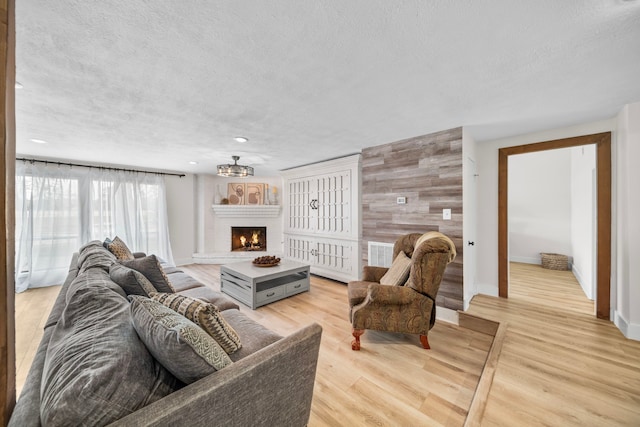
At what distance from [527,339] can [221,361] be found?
2745 millimetres

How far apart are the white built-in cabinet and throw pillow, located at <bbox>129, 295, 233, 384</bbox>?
3.18 m

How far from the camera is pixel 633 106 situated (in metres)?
2.16

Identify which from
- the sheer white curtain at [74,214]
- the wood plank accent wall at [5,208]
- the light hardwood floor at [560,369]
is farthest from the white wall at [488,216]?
the sheer white curtain at [74,214]

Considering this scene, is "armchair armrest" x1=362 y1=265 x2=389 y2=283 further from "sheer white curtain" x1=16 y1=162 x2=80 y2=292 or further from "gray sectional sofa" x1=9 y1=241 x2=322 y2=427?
"sheer white curtain" x1=16 y1=162 x2=80 y2=292

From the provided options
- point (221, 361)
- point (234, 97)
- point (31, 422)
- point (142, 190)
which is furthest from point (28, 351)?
point (142, 190)

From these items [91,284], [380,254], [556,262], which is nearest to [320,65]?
[91,284]

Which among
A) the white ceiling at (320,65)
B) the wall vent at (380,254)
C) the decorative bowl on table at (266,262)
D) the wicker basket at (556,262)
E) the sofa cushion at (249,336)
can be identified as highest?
the white ceiling at (320,65)

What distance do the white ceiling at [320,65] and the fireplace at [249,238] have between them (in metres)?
3.64

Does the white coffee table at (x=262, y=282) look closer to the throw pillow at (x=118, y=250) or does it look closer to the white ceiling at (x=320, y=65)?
the throw pillow at (x=118, y=250)

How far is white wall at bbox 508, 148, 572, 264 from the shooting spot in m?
4.76

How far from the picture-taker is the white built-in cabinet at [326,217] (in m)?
4.00

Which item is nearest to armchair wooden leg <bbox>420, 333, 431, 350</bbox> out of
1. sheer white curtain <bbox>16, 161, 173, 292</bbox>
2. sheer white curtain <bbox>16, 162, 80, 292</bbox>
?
sheer white curtain <bbox>16, 161, 173, 292</bbox>

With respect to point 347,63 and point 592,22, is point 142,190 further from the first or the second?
point 592,22

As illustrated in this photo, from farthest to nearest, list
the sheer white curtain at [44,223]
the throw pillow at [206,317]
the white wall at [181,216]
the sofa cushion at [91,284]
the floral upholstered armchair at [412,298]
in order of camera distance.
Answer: the white wall at [181,216]
the sheer white curtain at [44,223]
the floral upholstered armchair at [412,298]
the sofa cushion at [91,284]
the throw pillow at [206,317]
